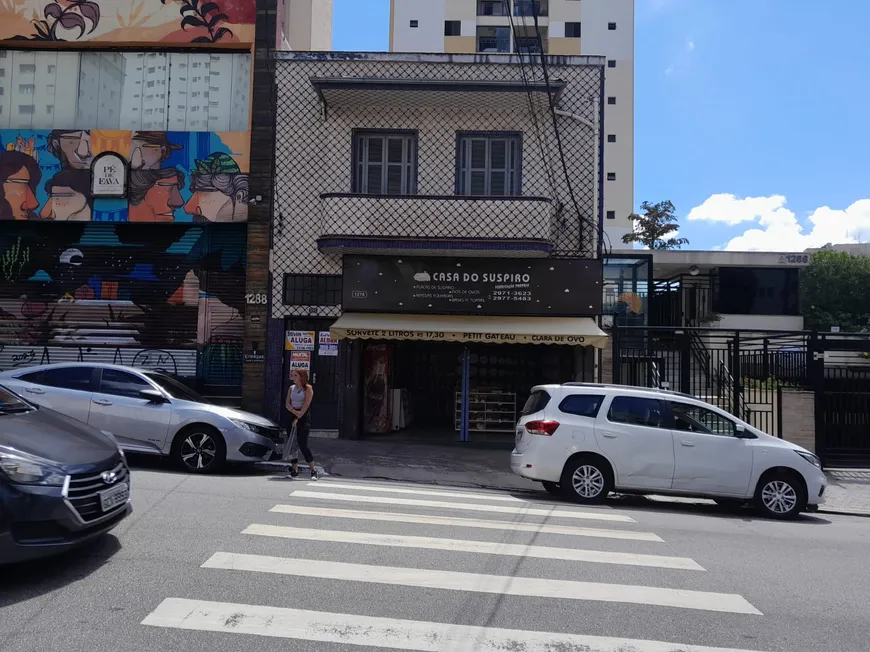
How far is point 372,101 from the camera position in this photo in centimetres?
1577

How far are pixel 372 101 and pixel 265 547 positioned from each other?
1154cm

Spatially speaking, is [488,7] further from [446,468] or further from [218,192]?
[446,468]

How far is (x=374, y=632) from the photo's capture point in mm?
→ 4664

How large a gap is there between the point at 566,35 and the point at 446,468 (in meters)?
46.6

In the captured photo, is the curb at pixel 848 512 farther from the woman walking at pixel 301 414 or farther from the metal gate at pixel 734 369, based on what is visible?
the woman walking at pixel 301 414

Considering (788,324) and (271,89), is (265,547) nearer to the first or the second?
(271,89)

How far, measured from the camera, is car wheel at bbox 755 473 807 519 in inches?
395

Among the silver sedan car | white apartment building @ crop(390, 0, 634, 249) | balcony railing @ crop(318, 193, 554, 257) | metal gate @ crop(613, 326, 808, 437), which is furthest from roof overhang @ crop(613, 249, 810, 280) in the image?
white apartment building @ crop(390, 0, 634, 249)

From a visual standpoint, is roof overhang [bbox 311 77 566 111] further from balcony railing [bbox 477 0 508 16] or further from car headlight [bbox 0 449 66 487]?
balcony railing [bbox 477 0 508 16]

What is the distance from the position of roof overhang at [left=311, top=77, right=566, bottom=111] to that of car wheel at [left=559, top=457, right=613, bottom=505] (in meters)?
8.09

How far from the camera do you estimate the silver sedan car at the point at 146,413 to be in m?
10.6

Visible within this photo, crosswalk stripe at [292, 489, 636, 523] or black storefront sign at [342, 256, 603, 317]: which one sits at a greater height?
black storefront sign at [342, 256, 603, 317]

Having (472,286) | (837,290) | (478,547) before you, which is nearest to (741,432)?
(478,547)

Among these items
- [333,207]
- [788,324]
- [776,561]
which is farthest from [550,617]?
[788,324]
